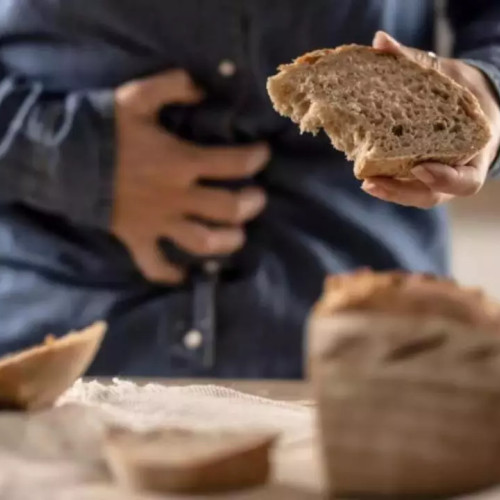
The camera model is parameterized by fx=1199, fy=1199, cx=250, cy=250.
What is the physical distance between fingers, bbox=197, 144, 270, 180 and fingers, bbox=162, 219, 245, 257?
3 centimetres

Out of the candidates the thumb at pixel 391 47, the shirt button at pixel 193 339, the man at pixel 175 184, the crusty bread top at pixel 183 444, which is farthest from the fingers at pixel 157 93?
the crusty bread top at pixel 183 444

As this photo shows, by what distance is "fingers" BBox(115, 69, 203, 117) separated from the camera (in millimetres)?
755

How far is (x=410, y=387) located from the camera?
0.36 m

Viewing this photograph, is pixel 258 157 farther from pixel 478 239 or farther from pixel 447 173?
pixel 478 239

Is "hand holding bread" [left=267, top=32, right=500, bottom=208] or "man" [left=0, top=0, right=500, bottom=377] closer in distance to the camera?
"hand holding bread" [left=267, top=32, right=500, bottom=208]

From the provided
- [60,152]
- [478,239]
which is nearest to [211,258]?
[60,152]

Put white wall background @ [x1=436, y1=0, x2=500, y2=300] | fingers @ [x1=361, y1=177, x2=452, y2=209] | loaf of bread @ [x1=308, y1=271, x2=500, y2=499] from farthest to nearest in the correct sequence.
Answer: white wall background @ [x1=436, y1=0, x2=500, y2=300] < fingers @ [x1=361, y1=177, x2=452, y2=209] < loaf of bread @ [x1=308, y1=271, x2=500, y2=499]

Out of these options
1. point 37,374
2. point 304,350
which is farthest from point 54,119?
point 37,374

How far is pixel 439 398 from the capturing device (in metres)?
0.36

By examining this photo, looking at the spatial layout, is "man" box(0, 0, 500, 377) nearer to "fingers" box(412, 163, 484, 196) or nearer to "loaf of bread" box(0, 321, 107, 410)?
"fingers" box(412, 163, 484, 196)

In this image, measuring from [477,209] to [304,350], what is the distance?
0.44 meters

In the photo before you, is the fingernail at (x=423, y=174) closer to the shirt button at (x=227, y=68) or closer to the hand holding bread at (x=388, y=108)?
the hand holding bread at (x=388, y=108)

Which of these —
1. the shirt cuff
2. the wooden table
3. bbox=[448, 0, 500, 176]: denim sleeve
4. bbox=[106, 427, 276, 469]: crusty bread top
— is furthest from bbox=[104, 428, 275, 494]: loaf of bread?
bbox=[448, 0, 500, 176]: denim sleeve

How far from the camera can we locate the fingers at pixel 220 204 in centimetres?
77
